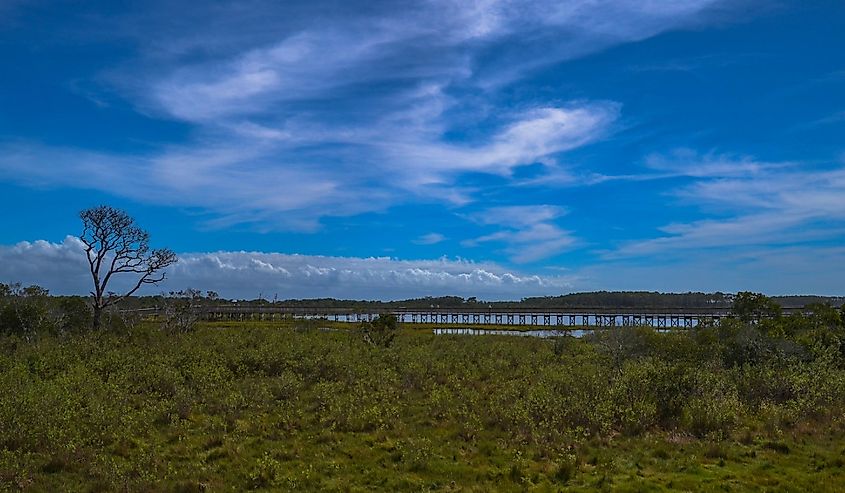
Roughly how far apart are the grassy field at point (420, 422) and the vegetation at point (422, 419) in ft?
0.19

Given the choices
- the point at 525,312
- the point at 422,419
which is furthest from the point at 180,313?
the point at 525,312

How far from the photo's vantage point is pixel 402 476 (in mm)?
11516

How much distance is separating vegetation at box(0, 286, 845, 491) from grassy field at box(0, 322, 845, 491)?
2.2 inches

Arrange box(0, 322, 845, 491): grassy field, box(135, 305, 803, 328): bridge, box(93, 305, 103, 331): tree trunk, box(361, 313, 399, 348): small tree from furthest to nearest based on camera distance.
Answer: box(135, 305, 803, 328): bridge < box(93, 305, 103, 331): tree trunk < box(361, 313, 399, 348): small tree < box(0, 322, 845, 491): grassy field

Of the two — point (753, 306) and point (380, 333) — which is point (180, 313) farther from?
point (753, 306)

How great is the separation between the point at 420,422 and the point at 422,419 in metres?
0.27

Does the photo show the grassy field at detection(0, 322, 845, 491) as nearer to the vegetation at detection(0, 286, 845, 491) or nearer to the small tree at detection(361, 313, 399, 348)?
the vegetation at detection(0, 286, 845, 491)

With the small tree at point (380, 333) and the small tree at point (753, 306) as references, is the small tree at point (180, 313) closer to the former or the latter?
the small tree at point (380, 333)

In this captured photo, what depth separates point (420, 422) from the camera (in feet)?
51.4

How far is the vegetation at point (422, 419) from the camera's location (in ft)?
37.3

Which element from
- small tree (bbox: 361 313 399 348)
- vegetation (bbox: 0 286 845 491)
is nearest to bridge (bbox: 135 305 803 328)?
small tree (bbox: 361 313 399 348)

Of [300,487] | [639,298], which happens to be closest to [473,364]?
[300,487]

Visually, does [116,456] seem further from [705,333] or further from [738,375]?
[705,333]

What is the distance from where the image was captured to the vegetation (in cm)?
1138
